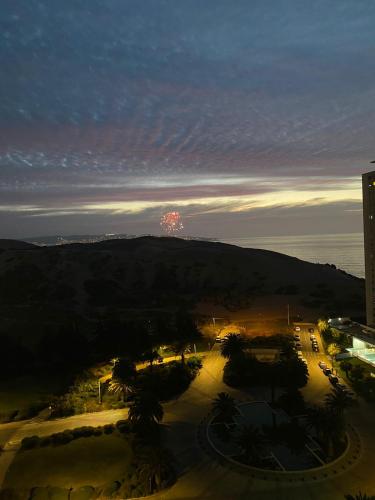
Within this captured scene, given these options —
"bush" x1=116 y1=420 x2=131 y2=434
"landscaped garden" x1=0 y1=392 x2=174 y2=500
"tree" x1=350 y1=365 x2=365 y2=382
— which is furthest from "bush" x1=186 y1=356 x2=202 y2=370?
"tree" x1=350 y1=365 x2=365 y2=382

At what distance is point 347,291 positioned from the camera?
94.6 metres

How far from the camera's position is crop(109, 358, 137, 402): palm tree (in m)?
40.6

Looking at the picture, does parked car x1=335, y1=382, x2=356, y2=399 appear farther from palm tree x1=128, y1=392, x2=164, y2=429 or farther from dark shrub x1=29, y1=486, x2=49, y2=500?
dark shrub x1=29, y1=486, x2=49, y2=500

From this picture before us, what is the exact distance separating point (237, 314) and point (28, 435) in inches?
2092

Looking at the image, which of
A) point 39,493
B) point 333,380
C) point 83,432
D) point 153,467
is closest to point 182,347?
point 83,432

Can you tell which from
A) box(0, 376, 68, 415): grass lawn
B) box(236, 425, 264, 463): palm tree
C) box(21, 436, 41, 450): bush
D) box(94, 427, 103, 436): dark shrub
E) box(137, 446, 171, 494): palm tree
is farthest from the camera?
box(0, 376, 68, 415): grass lawn

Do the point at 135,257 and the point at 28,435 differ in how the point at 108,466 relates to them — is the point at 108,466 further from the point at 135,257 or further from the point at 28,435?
the point at 135,257

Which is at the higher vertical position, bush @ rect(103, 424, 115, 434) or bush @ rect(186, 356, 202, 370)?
bush @ rect(186, 356, 202, 370)

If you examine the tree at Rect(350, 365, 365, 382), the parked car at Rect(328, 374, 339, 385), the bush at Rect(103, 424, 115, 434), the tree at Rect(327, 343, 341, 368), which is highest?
the tree at Rect(327, 343, 341, 368)

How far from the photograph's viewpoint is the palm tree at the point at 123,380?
40625 millimetres

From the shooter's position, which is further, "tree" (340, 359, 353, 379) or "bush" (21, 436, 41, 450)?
"tree" (340, 359, 353, 379)

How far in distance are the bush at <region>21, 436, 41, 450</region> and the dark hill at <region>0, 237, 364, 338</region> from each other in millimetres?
40323

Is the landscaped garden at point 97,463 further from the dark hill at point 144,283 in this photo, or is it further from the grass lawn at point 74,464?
the dark hill at point 144,283

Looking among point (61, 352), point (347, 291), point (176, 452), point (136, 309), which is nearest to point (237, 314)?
point (136, 309)
